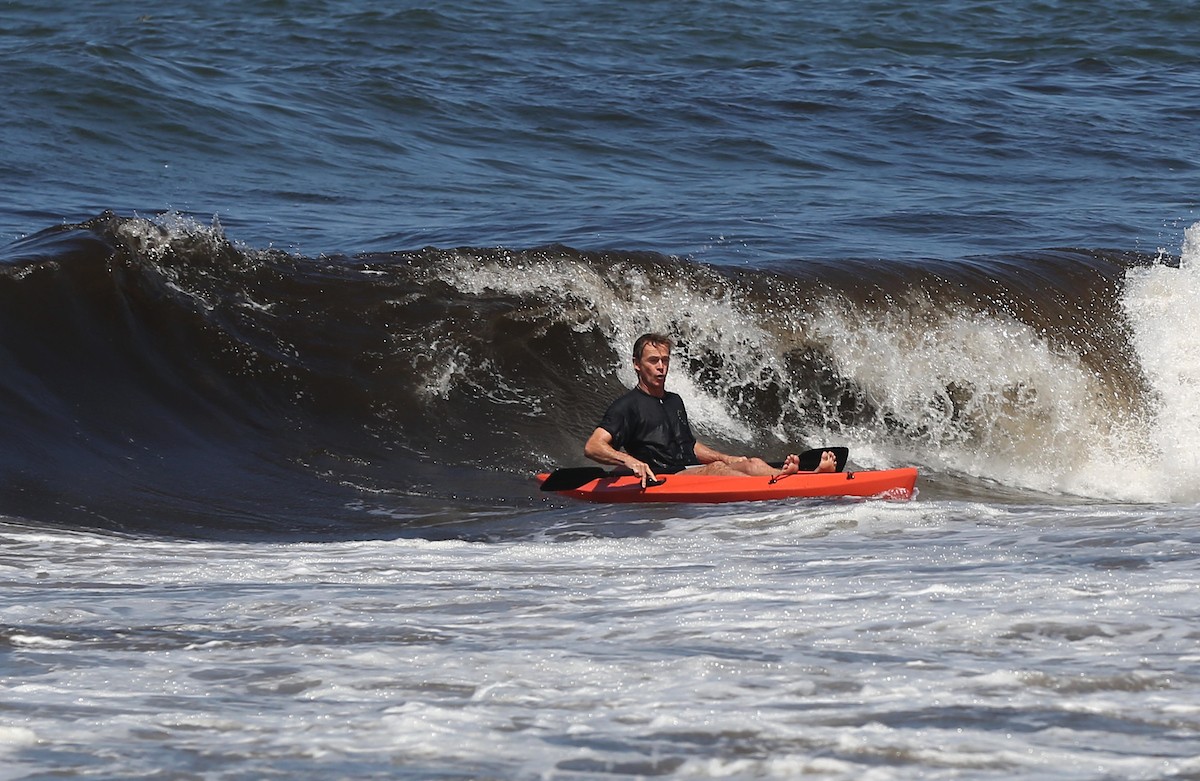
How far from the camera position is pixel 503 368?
377 inches

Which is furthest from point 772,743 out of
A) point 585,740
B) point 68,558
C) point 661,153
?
point 661,153

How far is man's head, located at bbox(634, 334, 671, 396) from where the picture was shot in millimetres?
7754

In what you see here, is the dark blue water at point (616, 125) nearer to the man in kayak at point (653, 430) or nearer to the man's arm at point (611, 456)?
the man in kayak at point (653, 430)

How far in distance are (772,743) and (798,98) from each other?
17113 millimetres

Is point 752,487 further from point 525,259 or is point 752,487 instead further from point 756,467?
point 525,259

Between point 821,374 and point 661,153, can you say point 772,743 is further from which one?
point 661,153

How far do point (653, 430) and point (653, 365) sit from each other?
0.34 m

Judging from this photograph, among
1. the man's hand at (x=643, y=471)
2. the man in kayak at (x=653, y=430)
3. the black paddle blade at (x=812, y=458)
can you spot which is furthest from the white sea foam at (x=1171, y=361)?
the man's hand at (x=643, y=471)

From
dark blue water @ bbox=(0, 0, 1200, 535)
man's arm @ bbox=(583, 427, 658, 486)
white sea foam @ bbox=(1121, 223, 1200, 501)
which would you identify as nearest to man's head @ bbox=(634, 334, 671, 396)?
man's arm @ bbox=(583, 427, 658, 486)

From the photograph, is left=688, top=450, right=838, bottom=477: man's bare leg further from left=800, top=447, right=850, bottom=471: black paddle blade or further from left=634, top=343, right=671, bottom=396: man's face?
left=634, top=343, right=671, bottom=396: man's face

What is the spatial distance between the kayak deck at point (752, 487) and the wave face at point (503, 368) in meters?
0.51

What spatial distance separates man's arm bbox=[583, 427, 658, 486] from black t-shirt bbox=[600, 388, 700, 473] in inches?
2.6

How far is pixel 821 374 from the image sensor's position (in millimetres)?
9898

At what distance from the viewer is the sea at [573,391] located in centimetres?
355
